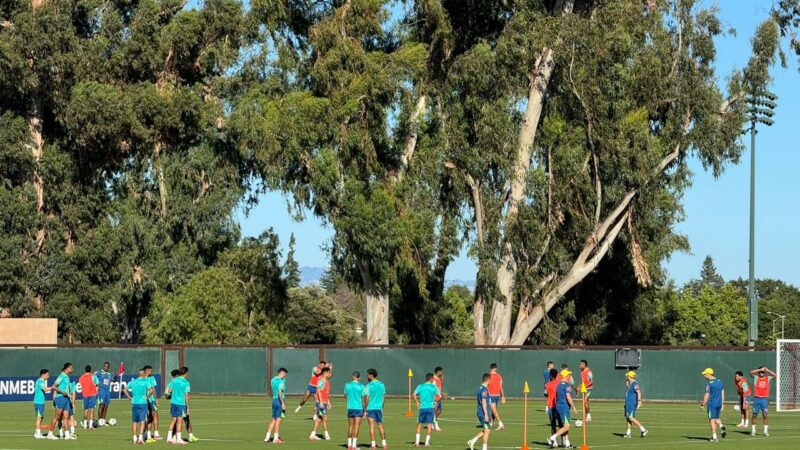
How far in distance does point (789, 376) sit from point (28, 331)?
118ft

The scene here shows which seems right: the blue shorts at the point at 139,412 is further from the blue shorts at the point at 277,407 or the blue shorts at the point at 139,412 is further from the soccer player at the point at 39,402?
the soccer player at the point at 39,402

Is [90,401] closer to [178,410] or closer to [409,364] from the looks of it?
[178,410]

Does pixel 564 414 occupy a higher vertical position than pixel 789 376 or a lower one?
lower

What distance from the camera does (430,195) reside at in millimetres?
68750

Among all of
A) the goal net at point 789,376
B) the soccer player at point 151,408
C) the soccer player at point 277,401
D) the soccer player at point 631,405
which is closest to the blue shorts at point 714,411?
the soccer player at point 631,405

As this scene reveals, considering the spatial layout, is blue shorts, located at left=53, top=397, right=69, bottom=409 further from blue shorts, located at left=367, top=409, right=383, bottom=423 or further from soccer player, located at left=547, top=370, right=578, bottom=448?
soccer player, located at left=547, top=370, right=578, bottom=448

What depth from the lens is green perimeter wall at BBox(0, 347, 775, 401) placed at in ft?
192

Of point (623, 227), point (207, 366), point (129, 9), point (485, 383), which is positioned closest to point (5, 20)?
point (129, 9)

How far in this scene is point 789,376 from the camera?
5284 centimetres

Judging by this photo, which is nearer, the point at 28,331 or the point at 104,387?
the point at 104,387

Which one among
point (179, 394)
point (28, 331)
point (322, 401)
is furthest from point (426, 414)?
point (28, 331)

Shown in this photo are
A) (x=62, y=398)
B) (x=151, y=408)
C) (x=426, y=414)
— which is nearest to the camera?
(x=426, y=414)

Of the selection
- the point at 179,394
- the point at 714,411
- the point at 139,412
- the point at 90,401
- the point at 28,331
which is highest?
the point at 28,331

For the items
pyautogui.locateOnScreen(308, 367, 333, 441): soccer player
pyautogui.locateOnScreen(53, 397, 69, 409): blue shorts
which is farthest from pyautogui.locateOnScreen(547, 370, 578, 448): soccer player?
pyautogui.locateOnScreen(53, 397, 69, 409): blue shorts
